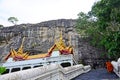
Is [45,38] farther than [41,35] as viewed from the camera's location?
No

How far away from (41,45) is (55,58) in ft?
36.1

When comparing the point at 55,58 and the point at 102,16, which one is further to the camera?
the point at 55,58

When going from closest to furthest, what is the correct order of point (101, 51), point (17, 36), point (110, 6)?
point (110, 6) → point (101, 51) → point (17, 36)

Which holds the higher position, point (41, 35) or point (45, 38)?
point (41, 35)

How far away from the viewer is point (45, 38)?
4359 centimetres

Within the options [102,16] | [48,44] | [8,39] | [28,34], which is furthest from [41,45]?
[102,16]

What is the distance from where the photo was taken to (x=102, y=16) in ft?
58.5

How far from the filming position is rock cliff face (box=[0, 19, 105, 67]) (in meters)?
40.2

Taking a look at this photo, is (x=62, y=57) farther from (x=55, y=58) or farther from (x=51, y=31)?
(x=51, y=31)

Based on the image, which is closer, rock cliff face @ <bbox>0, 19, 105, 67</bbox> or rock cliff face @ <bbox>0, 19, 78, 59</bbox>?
rock cliff face @ <bbox>0, 19, 105, 67</bbox>

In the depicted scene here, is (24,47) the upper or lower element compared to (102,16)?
lower

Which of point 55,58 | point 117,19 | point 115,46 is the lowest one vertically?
point 55,58

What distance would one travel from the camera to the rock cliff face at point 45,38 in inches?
1583

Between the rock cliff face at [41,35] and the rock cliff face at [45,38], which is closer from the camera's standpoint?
the rock cliff face at [45,38]
